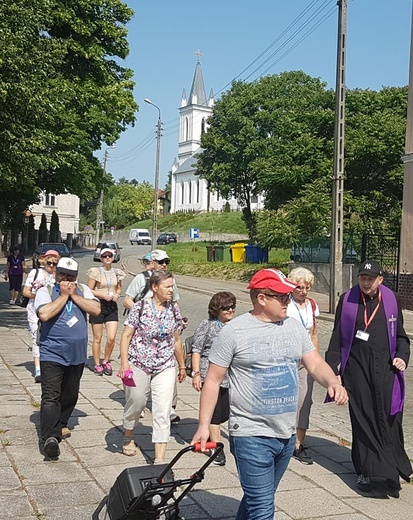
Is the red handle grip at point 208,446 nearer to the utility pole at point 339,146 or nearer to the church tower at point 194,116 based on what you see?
the utility pole at point 339,146

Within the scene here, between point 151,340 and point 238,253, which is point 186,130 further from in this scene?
point 151,340

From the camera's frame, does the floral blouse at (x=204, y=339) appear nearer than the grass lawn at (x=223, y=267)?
Yes

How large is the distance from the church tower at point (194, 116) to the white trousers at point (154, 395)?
120216mm

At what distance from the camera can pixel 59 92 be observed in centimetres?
1708

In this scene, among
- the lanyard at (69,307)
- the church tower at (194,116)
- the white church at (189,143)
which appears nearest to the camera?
the lanyard at (69,307)

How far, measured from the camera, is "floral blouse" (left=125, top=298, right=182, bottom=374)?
613 centimetres

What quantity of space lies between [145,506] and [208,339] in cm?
289

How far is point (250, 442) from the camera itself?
387 cm

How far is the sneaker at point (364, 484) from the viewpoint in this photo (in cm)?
562

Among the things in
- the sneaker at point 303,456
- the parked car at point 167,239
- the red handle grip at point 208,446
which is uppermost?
the parked car at point 167,239

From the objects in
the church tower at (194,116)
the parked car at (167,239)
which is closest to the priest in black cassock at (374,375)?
the parked car at (167,239)

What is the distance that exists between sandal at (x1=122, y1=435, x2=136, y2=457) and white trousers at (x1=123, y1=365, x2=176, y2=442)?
16cm

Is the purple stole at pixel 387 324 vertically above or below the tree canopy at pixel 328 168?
below

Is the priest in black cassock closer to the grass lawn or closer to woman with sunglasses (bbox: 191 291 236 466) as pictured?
woman with sunglasses (bbox: 191 291 236 466)
